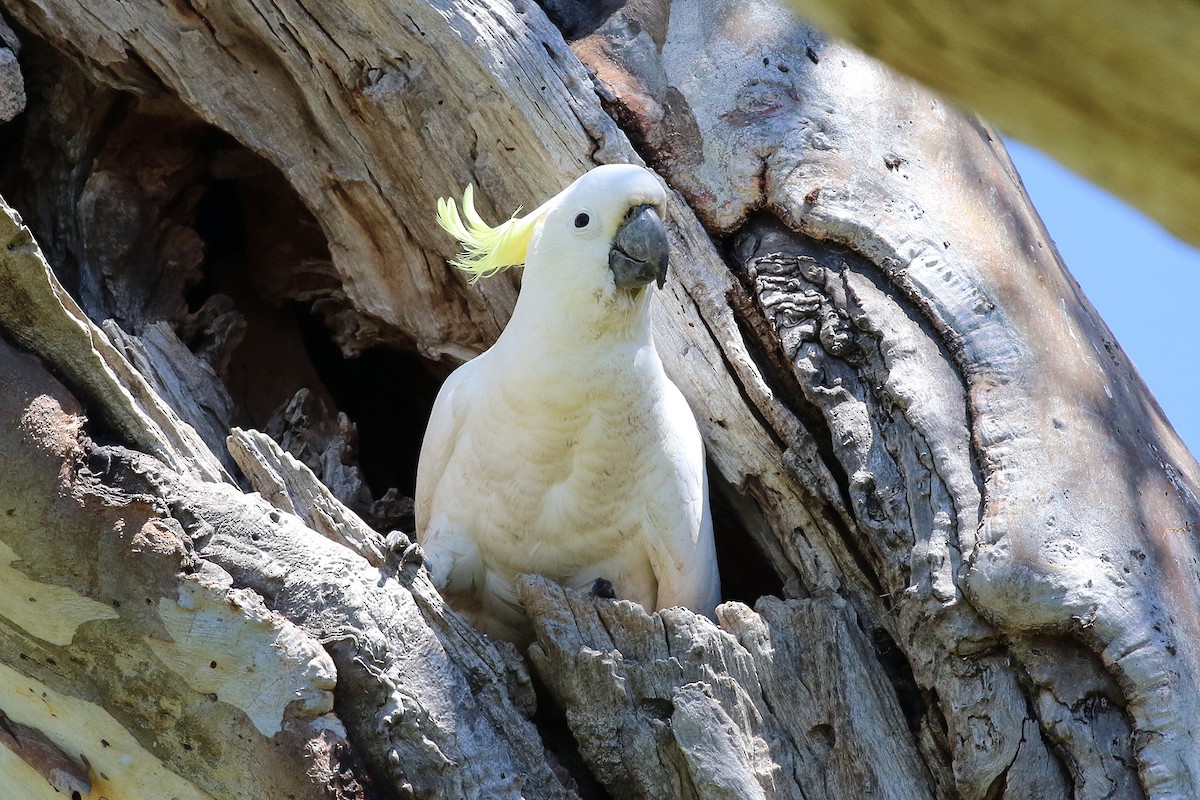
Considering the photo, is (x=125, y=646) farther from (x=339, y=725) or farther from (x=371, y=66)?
(x=371, y=66)

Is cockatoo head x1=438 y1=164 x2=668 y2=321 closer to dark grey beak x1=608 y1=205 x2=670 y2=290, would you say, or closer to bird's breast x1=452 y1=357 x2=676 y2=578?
dark grey beak x1=608 y1=205 x2=670 y2=290

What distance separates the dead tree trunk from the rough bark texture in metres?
2.05

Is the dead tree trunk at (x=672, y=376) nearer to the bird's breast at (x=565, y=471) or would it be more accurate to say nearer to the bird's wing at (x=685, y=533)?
the bird's wing at (x=685, y=533)

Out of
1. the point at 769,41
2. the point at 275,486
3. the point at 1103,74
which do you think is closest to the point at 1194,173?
the point at 1103,74

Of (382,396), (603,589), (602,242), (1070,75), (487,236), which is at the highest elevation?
(1070,75)

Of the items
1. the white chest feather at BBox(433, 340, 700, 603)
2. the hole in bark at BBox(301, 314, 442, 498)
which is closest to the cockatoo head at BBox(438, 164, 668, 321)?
the white chest feather at BBox(433, 340, 700, 603)

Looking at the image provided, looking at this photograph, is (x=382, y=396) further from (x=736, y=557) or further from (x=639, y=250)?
(x=639, y=250)

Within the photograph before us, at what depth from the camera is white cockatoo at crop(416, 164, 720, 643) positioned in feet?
10.6

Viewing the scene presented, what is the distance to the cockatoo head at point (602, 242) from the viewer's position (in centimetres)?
316

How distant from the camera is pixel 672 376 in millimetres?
3582

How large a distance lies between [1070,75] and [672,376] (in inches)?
114

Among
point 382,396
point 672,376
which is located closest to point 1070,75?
point 672,376

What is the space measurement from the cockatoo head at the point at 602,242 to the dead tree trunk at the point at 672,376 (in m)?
0.36

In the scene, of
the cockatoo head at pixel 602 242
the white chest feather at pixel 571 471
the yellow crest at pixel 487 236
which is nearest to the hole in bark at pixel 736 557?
A: the white chest feather at pixel 571 471
